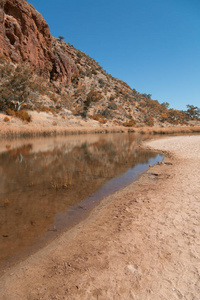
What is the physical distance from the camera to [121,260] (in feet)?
10.2

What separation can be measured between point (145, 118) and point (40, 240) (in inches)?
2668

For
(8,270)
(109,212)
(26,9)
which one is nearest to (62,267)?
(8,270)

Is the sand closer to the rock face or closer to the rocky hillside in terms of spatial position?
the rocky hillside

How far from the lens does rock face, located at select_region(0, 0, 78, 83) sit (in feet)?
144

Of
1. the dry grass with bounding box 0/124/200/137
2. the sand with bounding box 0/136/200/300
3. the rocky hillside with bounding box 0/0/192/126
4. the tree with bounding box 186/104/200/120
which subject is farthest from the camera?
the tree with bounding box 186/104/200/120

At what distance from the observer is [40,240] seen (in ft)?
13.3

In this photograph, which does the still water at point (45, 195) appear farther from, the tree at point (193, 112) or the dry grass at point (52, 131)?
the tree at point (193, 112)

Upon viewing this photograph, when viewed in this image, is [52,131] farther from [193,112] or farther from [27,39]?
[193,112]

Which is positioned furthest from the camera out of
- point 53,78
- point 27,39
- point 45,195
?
point 53,78

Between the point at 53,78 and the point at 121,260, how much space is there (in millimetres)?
63908

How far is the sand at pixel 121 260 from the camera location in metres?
2.49

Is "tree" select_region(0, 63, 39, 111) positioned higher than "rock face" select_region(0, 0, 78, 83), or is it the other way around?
"rock face" select_region(0, 0, 78, 83)

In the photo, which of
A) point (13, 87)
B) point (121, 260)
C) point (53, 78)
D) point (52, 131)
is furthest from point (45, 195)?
point (53, 78)

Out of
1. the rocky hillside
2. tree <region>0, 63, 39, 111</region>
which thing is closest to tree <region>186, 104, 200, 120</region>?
the rocky hillside
